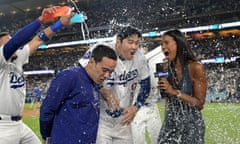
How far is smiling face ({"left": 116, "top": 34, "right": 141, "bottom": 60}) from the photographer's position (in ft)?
11.8

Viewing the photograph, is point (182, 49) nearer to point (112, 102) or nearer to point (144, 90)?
point (144, 90)

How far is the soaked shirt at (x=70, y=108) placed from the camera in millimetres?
2742

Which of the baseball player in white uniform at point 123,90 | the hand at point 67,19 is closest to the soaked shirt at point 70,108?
the hand at point 67,19

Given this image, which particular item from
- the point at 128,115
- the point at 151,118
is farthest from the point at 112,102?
the point at 151,118

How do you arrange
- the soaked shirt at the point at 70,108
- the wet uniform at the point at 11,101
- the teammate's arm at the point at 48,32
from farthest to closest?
1. the wet uniform at the point at 11,101
2. the teammate's arm at the point at 48,32
3. the soaked shirt at the point at 70,108

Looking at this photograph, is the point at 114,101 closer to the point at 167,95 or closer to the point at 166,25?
the point at 167,95

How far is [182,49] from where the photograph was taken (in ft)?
11.8

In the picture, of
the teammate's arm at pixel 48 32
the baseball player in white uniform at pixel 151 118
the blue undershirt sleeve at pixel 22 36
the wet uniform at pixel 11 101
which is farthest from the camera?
the baseball player in white uniform at pixel 151 118

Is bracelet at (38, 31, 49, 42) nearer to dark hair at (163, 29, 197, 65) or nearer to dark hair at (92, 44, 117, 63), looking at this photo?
dark hair at (92, 44, 117, 63)

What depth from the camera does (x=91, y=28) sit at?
105 feet

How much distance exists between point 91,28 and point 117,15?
9.63 ft

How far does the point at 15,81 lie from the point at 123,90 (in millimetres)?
1130

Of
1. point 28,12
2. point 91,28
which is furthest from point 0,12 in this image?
point 91,28

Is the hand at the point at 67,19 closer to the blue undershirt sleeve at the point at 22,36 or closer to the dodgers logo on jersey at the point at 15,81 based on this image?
the blue undershirt sleeve at the point at 22,36
